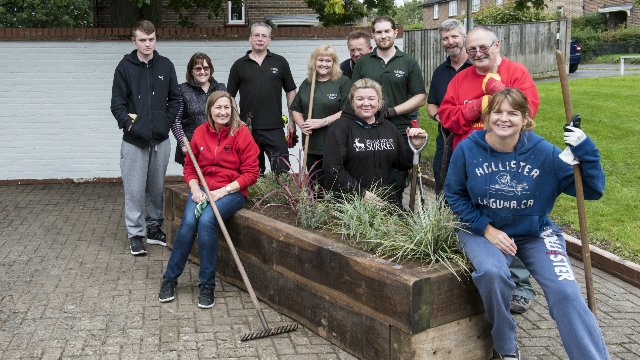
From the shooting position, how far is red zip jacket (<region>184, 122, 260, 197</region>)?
19.6 feet

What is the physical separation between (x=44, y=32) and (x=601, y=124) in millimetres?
8315

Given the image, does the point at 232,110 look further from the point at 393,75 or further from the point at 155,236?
the point at 155,236

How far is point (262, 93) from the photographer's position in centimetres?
733

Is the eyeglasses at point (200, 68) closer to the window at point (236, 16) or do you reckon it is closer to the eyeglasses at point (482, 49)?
the eyeglasses at point (482, 49)

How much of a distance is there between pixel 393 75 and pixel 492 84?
5.39 feet

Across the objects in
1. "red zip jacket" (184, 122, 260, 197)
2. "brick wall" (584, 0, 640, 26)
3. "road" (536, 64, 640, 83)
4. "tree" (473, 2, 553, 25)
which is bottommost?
"red zip jacket" (184, 122, 260, 197)

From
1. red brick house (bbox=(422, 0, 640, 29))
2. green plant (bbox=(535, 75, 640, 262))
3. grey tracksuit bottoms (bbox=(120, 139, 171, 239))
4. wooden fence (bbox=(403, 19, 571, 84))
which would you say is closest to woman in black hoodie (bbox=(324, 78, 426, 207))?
grey tracksuit bottoms (bbox=(120, 139, 171, 239))

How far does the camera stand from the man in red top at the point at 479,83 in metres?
5.17

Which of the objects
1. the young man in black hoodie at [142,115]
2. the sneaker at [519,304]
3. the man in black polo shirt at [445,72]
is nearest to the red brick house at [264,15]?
the young man in black hoodie at [142,115]

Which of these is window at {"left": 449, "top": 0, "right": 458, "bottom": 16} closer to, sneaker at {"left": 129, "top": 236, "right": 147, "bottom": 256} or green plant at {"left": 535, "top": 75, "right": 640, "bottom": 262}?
green plant at {"left": 535, "top": 75, "right": 640, "bottom": 262}

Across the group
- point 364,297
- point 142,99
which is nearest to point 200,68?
point 142,99

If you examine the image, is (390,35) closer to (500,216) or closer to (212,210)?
(212,210)

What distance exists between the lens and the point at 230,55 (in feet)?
35.7

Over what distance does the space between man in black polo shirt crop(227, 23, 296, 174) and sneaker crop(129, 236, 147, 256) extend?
130 centimetres
